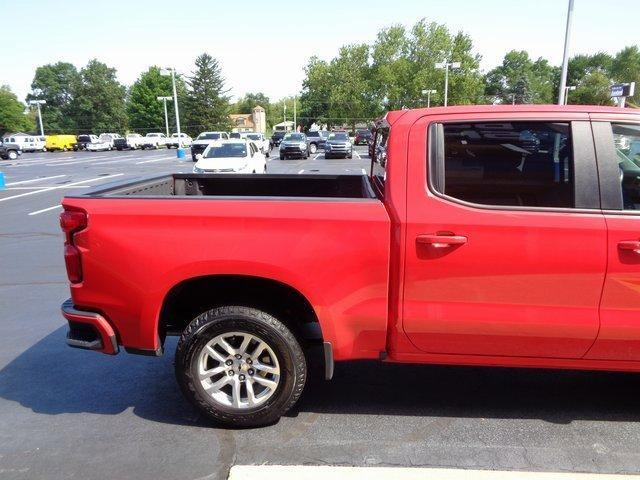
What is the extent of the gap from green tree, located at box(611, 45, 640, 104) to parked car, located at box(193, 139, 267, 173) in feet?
364

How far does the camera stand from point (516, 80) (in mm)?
121500

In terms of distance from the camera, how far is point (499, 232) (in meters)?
2.80

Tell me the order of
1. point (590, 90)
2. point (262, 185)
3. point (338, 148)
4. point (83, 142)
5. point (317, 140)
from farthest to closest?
point (590, 90)
point (83, 142)
point (317, 140)
point (338, 148)
point (262, 185)

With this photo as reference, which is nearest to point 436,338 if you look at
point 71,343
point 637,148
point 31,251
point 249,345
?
point 249,345

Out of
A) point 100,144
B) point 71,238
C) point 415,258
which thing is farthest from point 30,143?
point 415,258

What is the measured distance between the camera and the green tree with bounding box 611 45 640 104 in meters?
105

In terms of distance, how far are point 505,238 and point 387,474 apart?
142 centimetres

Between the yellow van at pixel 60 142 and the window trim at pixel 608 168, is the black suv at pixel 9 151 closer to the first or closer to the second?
the yellow van at pixel 60 142

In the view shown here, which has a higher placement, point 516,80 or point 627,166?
point 516,80

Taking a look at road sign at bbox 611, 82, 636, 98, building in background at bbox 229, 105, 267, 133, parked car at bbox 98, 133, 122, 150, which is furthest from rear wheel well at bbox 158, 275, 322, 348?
building in background at bbox 229, 105, 267, 133

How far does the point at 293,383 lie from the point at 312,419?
37 cm

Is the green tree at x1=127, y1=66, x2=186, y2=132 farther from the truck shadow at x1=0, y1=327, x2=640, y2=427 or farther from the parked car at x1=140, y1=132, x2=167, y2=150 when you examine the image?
the truck shadow at x1=0, y1=327, x2=640, y2=427

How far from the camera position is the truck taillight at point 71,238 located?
119 inches

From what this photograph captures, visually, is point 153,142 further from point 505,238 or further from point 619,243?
point 619,243
